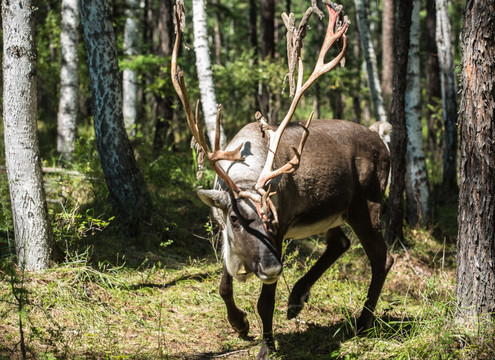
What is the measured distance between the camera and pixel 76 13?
420 inches

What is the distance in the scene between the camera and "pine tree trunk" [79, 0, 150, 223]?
7199 mm

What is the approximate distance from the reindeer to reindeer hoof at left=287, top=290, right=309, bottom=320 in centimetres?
1

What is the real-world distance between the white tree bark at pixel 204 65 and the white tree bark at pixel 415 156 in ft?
10.6

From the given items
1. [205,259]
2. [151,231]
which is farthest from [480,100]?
[151,231]

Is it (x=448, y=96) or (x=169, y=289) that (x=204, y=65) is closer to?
(x=169, y=289)

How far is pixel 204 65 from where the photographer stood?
345 inches

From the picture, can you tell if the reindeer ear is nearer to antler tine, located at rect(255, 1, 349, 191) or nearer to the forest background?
antler tine, located at rect(255, 1, 349, 191)

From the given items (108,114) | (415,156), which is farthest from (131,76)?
(415,156)

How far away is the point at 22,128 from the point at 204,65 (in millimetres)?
3964

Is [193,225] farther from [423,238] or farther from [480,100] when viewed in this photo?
[480,100]

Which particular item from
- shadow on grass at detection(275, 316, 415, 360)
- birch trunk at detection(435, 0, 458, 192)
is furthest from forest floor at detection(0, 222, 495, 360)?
birch trunk at detection(435, 0, 458, 192)

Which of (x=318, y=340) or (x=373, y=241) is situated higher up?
(x=373, y=241)

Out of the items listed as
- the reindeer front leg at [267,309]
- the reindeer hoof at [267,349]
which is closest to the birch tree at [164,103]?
the reindeer front leg at [267,309]

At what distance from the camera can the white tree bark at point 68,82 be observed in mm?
10453
